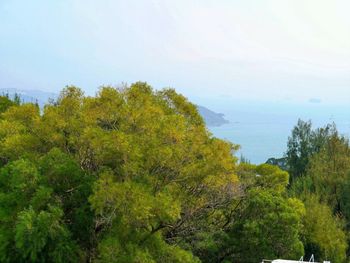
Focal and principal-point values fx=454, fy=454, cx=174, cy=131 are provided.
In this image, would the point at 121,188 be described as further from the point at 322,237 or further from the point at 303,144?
the point at 303,144

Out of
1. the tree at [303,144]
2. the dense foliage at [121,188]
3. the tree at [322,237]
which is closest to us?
the dense foliage at [121,188]

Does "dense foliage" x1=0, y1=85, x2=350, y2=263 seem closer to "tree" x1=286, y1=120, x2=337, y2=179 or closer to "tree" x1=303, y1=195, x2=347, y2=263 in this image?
"tree" x1=303, y1=195, x2=347, y2=263

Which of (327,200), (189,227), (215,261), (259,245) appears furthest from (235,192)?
(327,200)

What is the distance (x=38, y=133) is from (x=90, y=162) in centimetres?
168

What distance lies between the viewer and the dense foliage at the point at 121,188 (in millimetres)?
8906

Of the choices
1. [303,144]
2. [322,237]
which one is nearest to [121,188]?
[322,237]

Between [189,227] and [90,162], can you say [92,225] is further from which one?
[189,227]

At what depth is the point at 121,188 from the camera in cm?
859

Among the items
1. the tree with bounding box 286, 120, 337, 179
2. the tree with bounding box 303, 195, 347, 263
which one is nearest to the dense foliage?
the tree with bounding box 303, 195, 347, 263

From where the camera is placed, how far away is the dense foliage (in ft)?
29.2

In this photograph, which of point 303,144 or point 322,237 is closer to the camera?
point 322,237

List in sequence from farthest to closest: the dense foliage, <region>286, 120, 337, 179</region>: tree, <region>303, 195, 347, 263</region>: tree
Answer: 1. <region>286, 120, 337, 179</region>: tree
2. <region>303, 195, 347, 263</region>: tree
3. the dense foliage

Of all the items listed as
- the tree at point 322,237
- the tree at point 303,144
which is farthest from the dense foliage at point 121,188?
the tree at point 303,144

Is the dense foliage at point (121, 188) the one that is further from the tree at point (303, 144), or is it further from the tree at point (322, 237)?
the tree at point (303, 144)
